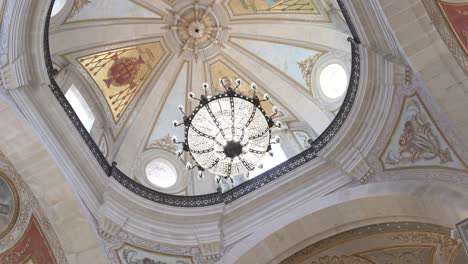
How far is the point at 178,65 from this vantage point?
1603 centimetres

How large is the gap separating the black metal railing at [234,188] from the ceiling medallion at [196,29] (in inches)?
206

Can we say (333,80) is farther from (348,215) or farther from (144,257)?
(144,257)

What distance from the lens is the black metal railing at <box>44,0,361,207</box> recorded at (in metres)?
11.0

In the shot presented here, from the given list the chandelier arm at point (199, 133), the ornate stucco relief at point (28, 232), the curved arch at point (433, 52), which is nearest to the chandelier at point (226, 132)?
the chandelier arm at point (199, 133)

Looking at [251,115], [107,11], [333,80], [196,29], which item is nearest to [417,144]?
[251,115]

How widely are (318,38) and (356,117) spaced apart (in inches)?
152

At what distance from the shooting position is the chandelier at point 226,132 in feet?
35.1

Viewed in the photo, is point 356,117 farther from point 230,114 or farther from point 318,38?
point 318,38

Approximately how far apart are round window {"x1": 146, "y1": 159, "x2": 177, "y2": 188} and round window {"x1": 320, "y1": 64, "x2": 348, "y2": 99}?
396 cm

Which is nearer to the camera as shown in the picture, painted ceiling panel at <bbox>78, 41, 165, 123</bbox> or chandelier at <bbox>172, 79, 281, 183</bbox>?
chandelier at <bbox>172, 79, 281, 183</bbox>

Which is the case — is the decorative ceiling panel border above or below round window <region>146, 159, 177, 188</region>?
above

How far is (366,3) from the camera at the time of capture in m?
9.59

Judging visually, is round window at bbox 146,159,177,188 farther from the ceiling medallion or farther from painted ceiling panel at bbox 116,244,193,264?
the ceiling medallion

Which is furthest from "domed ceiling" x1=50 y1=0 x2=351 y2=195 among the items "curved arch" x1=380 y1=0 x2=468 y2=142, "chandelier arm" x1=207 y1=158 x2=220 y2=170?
"curved arch" x1=380 y1=0 x2=468 y2=142
